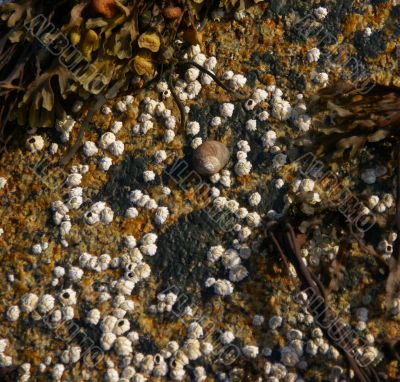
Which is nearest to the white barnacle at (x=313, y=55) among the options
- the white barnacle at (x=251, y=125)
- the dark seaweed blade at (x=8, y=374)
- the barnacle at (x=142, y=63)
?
the white barnacle at (x=251, y=125)

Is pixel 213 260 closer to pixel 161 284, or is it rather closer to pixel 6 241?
pixel 161 284

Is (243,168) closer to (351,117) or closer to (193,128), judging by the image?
(193,128)

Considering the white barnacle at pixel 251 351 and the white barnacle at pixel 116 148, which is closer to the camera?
the white barnacle at pixel 251 351

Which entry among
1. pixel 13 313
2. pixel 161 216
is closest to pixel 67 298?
pixel 13 313

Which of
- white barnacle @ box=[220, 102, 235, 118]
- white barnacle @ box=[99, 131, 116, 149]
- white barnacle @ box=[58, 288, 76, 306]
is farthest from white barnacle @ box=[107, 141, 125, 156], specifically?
white barnacle @ box=[58, 288, 76, 306]

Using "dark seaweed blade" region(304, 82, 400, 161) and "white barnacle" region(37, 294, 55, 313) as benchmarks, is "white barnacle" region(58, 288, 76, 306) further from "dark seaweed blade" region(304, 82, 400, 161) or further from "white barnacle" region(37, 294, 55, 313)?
"dark seaweed blade" region(304, 82, 400, 161)

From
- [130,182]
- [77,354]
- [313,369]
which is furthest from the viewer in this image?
[130,182]

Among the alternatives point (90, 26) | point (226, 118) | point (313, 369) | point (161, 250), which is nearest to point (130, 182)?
point (161, 250)

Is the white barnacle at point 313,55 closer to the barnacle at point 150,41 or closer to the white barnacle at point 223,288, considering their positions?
the barnacle at point 150,41
